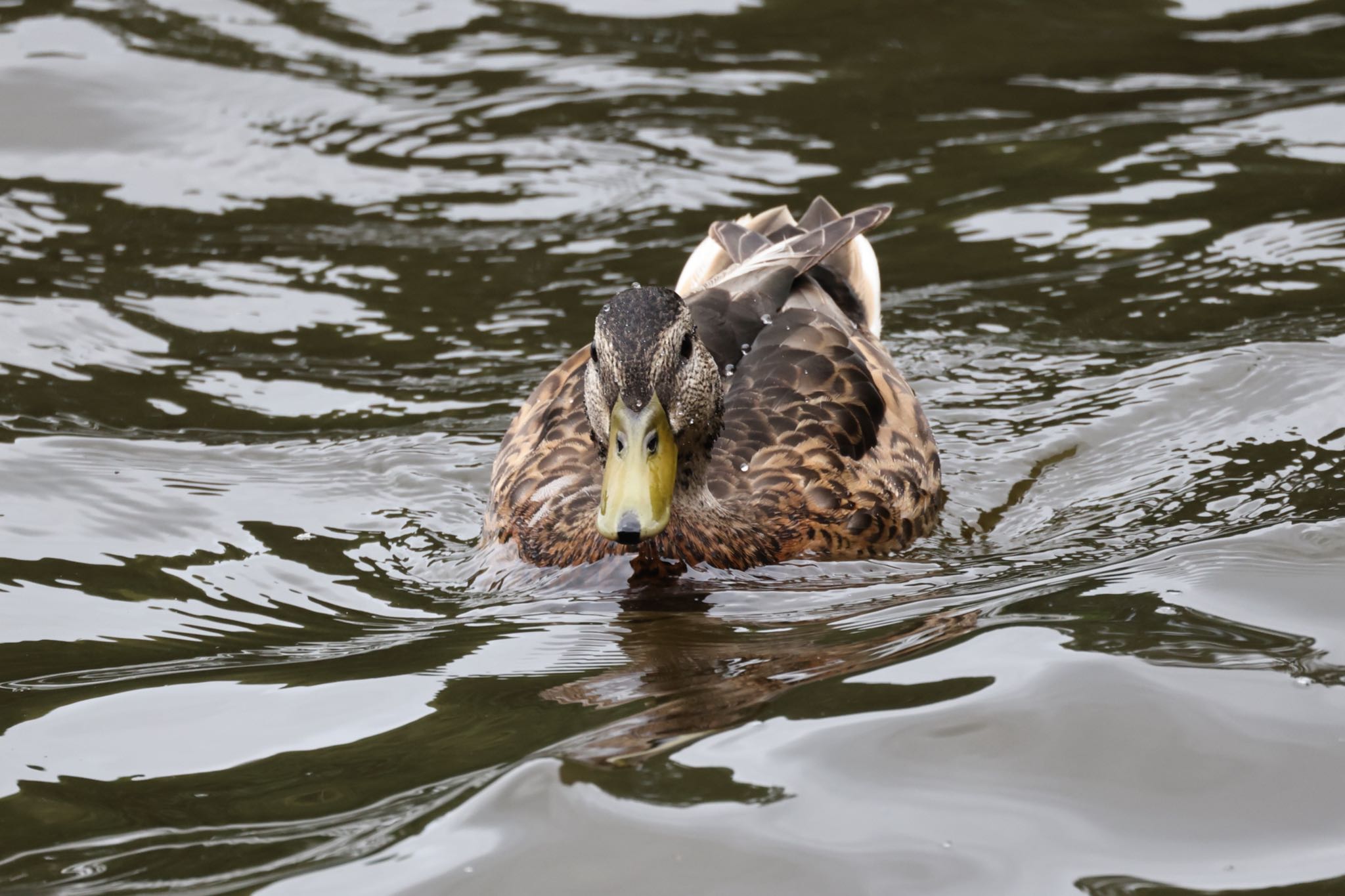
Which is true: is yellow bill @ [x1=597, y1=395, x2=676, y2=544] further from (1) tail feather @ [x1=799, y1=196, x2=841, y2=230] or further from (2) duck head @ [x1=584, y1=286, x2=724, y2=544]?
(1) tail feather @ [x1=799, y1=196, x2=841, y2=230]

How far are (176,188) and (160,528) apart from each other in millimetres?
4371

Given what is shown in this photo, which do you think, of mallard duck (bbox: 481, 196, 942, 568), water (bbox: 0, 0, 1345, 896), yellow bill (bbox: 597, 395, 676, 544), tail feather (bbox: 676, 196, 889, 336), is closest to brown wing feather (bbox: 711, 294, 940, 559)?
mallard duck (bbox: 481, 196, 942, 568)

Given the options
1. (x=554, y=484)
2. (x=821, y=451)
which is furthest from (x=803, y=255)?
(x=554, y=484)

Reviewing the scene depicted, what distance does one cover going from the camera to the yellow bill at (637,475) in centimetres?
598

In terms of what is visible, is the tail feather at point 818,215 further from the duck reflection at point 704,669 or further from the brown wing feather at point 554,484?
the duck reflection at point 704,669

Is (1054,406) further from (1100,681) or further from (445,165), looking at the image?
(445,165)

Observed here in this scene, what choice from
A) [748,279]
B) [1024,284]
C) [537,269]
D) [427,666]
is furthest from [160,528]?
[1024,284]

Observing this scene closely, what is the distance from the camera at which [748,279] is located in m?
8.00

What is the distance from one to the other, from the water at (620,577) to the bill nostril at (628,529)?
0.33 m

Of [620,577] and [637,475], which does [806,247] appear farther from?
[637,475]

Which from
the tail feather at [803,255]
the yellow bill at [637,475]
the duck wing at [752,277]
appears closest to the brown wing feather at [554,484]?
the yellow bill at [637,475]

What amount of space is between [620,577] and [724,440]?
811 mm

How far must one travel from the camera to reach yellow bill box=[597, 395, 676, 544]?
5.98m

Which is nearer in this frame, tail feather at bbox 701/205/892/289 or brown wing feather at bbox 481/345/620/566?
brown wing feather at bbox 481/345/620/566
